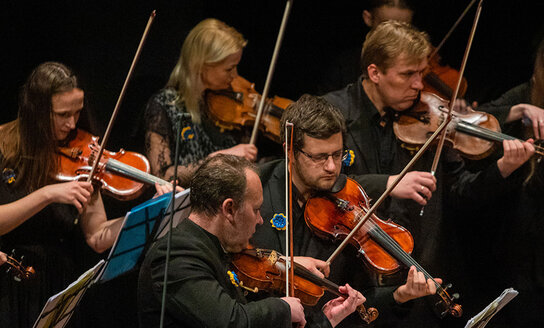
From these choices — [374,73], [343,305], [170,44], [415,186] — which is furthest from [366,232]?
[170,44]

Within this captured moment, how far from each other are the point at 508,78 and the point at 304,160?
1.96 m

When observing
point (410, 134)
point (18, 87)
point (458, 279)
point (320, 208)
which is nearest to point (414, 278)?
point (320, 208)

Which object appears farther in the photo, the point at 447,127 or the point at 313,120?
the point at 447,127

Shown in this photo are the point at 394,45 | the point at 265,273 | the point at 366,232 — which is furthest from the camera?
the point at 394,45

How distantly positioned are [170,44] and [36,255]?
53.2 inches

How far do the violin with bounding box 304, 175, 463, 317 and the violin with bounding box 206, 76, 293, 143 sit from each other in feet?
2.88

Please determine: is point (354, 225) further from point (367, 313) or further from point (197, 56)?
point (197, 56)

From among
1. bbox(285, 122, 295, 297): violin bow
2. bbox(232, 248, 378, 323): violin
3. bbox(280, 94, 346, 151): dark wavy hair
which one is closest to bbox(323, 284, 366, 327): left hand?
bbox(232, 248, 378, 323): violin

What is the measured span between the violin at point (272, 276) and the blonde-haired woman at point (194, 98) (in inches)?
42.6

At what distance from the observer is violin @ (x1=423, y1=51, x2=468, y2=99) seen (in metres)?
3.34

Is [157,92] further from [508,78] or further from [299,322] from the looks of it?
[508,78]

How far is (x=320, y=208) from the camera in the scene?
Answer: 2605 mm

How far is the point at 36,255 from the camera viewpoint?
2.89 m

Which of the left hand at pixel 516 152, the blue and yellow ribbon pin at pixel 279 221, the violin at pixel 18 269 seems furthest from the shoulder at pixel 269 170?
the left hand at pixel 516 152
